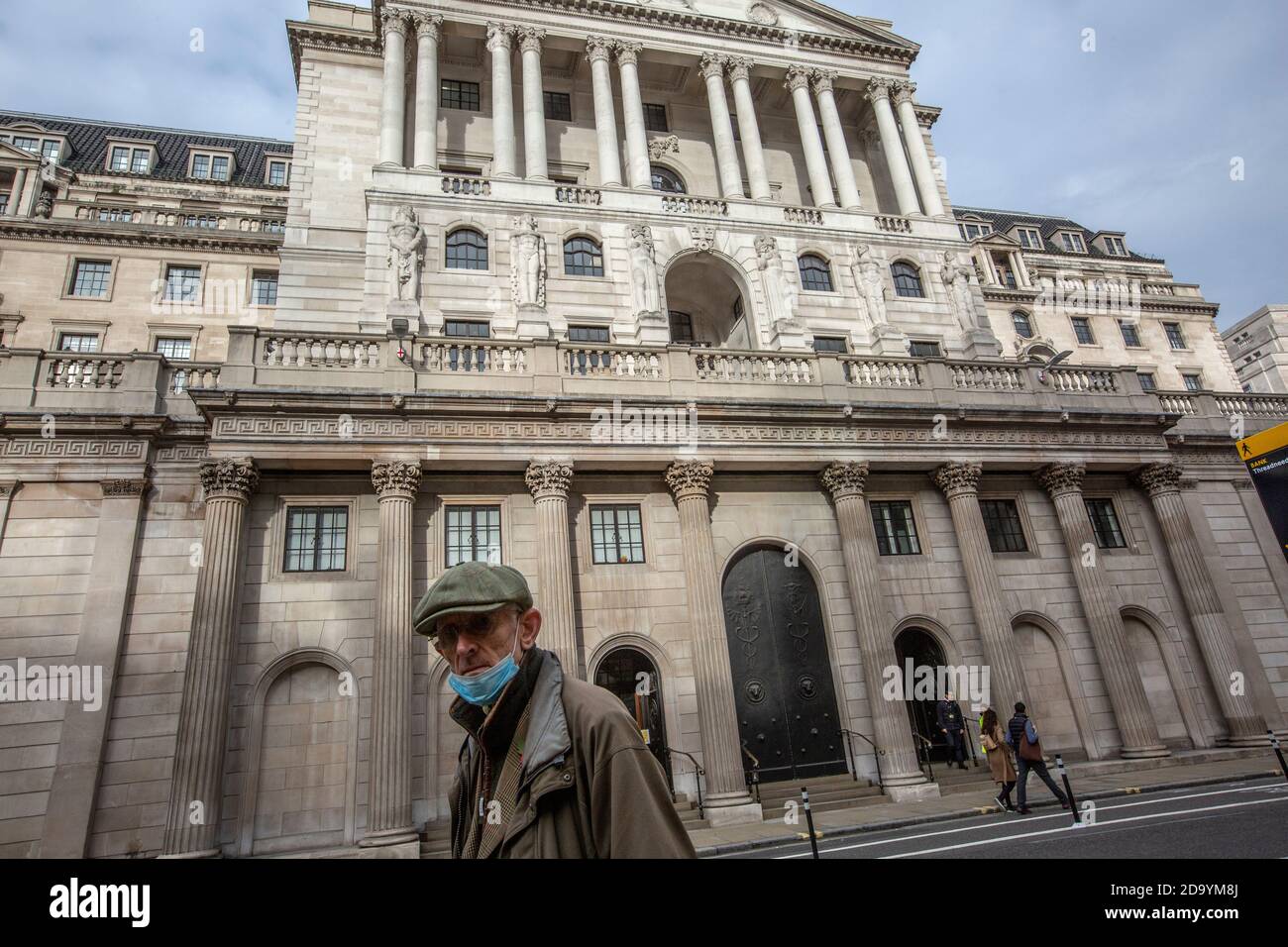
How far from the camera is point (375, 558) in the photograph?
53.1 ft

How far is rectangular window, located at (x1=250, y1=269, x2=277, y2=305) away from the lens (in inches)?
1277

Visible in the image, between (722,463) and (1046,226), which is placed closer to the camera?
(722,463)

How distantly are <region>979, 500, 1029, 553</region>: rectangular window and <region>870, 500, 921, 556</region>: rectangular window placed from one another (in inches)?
89.6

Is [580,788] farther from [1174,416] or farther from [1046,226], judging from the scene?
[1046,226]

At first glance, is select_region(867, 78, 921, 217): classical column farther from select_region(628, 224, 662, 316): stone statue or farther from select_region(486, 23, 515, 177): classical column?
select_region(486, 23, 515, 177): classical column

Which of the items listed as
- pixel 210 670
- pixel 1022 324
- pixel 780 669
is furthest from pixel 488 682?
pixel 1022 324

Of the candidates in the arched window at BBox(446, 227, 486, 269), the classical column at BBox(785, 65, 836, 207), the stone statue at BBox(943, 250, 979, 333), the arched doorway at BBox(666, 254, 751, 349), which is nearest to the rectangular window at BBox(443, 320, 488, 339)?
the arched window at BBox(446, 227, 486, 269)

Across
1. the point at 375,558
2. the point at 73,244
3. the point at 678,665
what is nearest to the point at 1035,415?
the point at 678,665

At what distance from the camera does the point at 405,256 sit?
66.4 ft

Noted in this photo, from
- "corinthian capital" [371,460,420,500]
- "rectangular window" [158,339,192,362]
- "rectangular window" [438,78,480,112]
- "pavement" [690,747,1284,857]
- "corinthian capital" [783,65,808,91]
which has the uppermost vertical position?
"corinthian capital" [783,65,808,91]

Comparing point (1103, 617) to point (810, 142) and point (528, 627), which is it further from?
point (528, 627)

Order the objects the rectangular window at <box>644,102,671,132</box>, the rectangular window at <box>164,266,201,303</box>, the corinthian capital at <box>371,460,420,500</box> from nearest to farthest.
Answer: the corinthian capital at <box>371,460,420,500</box> < the rectangular window at <box>644,102,671,132</box> < the rectangular window at <box>164,266,201,303</box>

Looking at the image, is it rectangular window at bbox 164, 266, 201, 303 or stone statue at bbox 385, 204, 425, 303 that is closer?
stone statue at bbox 385, 204, 425, 303
